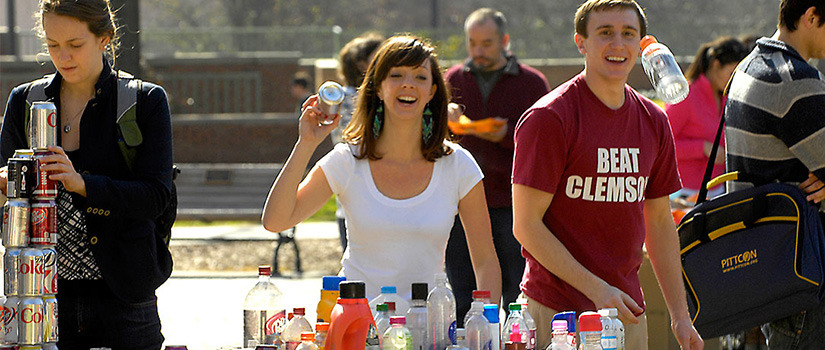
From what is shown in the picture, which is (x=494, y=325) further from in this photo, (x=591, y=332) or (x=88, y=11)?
(x=88, y=11)

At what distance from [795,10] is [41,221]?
10.2 ft

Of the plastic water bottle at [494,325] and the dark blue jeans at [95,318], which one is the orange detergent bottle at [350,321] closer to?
the plastic water bottle at [494,325]

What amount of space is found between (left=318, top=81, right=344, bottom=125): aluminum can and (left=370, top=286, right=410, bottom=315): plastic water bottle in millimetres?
656

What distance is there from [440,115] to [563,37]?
2063 cm

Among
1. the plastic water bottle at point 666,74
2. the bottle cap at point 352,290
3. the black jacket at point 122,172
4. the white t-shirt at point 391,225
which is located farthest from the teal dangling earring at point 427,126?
the bottle cap at point 352,290

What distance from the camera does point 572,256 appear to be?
415 centimetres

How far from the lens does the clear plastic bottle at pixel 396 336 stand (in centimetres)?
343

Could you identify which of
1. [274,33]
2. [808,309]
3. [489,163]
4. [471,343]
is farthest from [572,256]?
[274,33]

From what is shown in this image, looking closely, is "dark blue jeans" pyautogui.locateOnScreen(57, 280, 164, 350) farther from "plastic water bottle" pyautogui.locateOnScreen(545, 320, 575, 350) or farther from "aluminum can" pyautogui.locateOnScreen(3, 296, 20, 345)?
"plastic water bottle" pyautogui.locateOnScreen(545, 320, 575, 350)

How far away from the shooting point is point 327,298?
3.69 m

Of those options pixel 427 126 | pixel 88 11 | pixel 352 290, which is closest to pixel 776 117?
pixel 427 126

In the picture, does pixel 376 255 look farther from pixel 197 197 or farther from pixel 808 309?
pixel 197 197

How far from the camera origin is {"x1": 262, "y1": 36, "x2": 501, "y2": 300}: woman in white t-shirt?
4.29 m

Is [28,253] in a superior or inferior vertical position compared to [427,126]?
inferior
